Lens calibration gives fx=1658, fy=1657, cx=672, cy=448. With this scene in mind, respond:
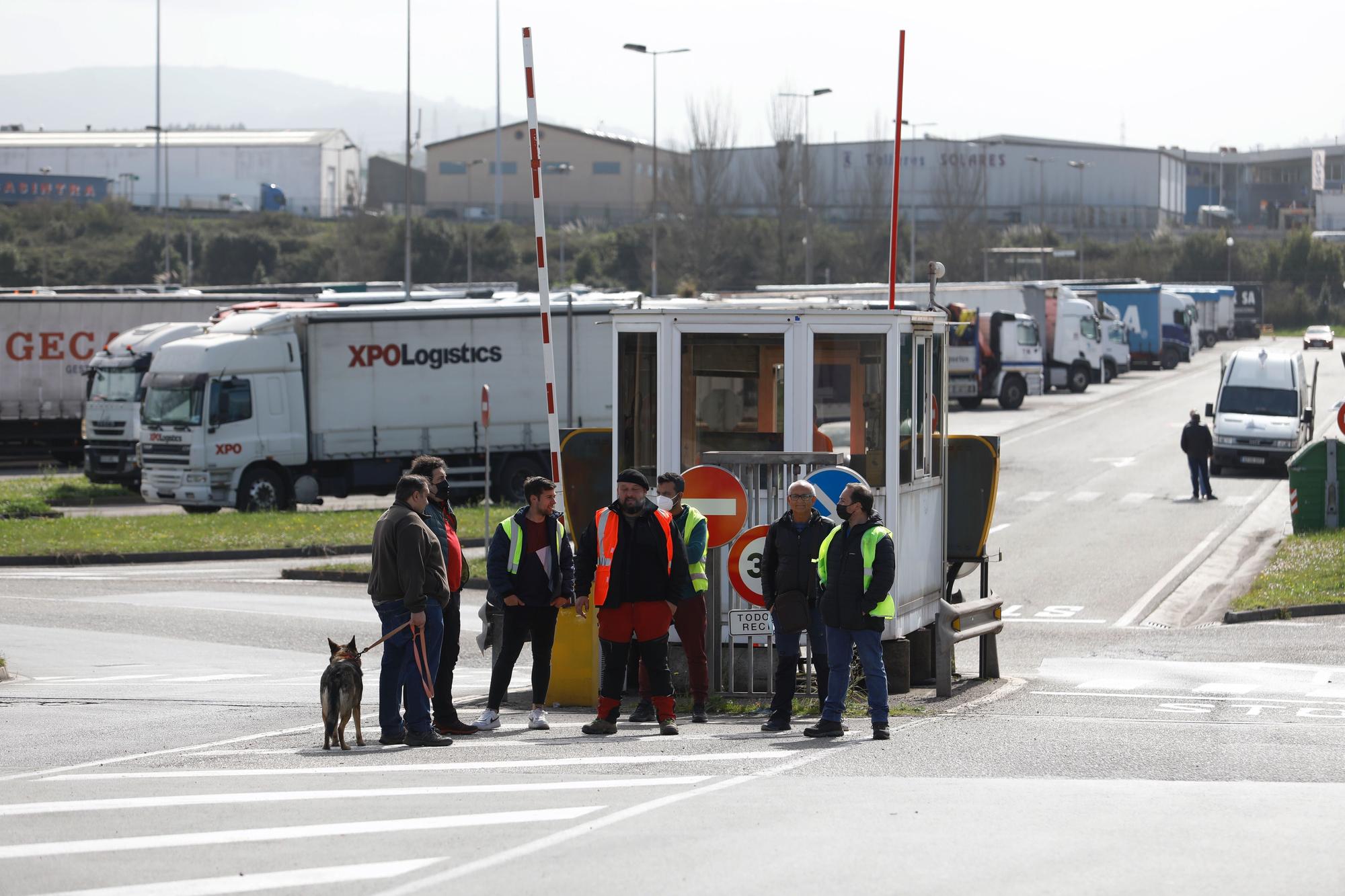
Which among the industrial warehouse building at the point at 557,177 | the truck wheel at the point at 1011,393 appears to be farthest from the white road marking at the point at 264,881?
the industrial warehouse building at the point at 557,177

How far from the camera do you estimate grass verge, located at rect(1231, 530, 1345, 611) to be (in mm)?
19266

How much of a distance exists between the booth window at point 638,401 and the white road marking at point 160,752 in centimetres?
310

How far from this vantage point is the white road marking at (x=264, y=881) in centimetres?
643

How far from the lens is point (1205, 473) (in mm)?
31719

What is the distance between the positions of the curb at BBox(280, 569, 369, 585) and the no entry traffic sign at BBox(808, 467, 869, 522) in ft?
39.1

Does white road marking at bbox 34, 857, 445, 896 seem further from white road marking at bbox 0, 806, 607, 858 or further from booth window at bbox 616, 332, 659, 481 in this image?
booth window at bbox 616, 332, 659, 481

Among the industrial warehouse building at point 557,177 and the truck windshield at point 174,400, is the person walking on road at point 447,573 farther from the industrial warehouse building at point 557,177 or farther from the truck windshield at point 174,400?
the industrial warehouse building at point 557,177

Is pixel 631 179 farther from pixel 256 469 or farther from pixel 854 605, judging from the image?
pixel 854 605

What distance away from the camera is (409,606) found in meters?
10.1

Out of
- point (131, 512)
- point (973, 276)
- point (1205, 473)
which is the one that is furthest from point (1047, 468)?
point (973, 276)

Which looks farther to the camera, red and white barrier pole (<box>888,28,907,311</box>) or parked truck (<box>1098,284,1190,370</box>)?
parked truck (<box>1098,284,1190,370</box>)

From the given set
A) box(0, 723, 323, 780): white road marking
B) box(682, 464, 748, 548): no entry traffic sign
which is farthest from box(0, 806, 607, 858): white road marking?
box(682, 464, 748, 548): no entry traffic sign

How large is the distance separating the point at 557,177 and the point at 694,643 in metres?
106

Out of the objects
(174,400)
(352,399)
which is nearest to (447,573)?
(174,400)
